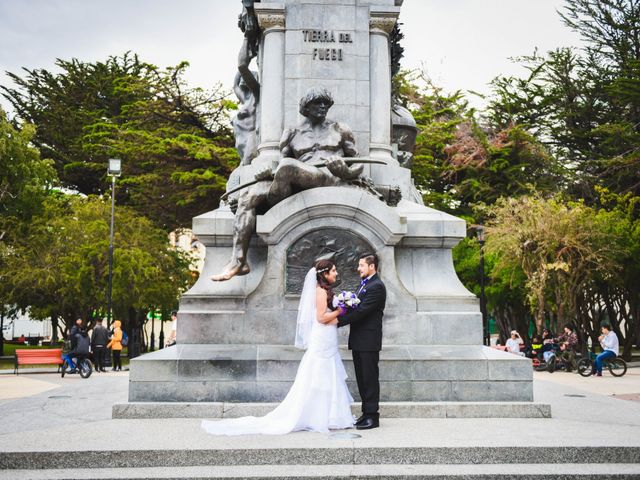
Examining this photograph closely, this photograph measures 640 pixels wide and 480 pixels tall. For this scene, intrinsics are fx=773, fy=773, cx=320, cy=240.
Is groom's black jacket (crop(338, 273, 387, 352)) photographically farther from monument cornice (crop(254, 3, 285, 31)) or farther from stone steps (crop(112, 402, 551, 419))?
monument cornice (crop(254, 3, 285, 31))

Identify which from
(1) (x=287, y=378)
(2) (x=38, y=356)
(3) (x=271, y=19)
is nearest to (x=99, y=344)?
(2) (x=38, y=356)

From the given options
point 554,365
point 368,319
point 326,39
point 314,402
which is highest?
point 326,39

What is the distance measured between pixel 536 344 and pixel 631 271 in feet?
17.6

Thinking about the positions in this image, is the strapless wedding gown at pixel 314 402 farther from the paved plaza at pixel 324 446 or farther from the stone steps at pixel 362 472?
the stone steps at pixel 362 472

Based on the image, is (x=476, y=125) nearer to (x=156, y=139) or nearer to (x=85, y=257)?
(x=156, y=139)

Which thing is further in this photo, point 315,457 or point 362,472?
point 315,457

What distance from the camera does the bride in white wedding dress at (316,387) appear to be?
8125 millimetres

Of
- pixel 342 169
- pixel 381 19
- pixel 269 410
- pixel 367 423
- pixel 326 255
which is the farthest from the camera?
pixel 381 19

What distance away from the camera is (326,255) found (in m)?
10.3

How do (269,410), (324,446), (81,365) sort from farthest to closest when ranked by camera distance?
(81,365) < (269,410) < (324,446)

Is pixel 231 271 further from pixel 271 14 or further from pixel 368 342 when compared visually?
pixel 271 14

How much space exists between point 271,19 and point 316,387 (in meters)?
6.58

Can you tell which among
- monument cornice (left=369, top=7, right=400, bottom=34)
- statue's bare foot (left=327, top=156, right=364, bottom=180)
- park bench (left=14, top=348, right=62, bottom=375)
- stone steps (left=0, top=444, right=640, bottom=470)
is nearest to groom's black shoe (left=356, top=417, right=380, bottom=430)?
stone steps (left=0, top=444, right=640, bottom=470)

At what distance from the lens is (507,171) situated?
36.8m
